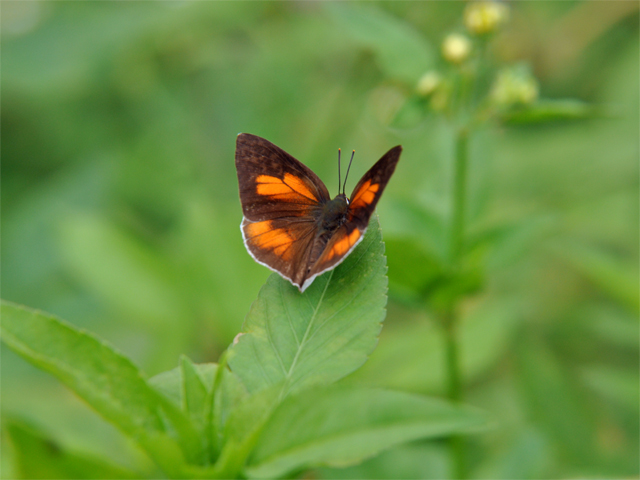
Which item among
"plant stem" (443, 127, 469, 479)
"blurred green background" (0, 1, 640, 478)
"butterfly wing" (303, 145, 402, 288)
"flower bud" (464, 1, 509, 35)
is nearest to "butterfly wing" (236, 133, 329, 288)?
"butterfly wing" (303, 145, 402, 288)

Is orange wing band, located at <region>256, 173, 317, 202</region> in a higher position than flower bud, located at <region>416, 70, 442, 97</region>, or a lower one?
lower

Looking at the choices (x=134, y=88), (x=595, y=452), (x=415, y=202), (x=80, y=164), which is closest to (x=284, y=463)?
(x=415, y=202)

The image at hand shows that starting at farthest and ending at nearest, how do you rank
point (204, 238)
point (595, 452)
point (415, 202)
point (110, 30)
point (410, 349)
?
point (110, 30) → point (204, 238) → point (410, 349) → point (595, 452) → point (415, 202)

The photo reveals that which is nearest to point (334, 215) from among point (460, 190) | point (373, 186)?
point (373, 186)

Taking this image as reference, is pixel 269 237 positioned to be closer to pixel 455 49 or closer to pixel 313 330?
pixel 313 330

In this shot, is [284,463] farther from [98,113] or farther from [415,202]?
[98,113]

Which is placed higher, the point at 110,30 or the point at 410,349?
the point at 110,30

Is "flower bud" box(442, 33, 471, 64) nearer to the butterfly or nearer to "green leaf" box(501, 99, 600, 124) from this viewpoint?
"green leaf" box(501, 99, 600, 124)
